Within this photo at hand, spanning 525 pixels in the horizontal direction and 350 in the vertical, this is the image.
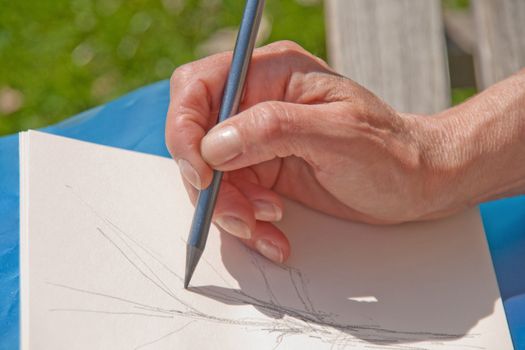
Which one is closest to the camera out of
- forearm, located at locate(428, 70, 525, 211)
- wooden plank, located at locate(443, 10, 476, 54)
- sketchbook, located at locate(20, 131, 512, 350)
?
sketchbook, located at locate(20, 131, 512, 350)

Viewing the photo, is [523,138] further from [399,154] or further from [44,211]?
[44,211]

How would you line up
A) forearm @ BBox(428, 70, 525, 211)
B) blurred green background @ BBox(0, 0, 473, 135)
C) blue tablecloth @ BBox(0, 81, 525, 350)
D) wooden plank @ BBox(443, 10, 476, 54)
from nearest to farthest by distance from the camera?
blue tablecloth @ BBox(0, 81, 525, 350), forearm @ BBox(428, 70, 525, 211), wooden plank @ BBox(443, 10, 476, 54), blurred green background @ BBox(0, 0, 473, 135)

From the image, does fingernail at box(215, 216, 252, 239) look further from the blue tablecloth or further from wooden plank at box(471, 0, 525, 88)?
wooden plank at box(471, 0, 525, 88)

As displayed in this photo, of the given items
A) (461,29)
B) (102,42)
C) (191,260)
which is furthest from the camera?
(102,42)

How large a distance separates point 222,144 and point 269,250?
15 centimetres

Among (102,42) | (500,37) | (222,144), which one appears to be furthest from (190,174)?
(102,42)

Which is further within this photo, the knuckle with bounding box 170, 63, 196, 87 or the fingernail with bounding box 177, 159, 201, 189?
the knuckle with bounding box 170, 63, 196, 87

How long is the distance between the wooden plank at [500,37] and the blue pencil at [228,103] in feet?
1.85

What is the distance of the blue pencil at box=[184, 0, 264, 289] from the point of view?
2.91 ft

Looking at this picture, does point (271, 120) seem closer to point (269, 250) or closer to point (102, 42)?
point (269, 250)

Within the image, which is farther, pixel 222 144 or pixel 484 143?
pixel 484 143

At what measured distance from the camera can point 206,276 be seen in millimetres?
917

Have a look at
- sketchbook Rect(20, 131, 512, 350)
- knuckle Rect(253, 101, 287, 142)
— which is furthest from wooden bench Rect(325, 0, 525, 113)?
knuckle Rect(253, 101, 287, 142)

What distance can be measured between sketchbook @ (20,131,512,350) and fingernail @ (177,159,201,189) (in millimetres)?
68
